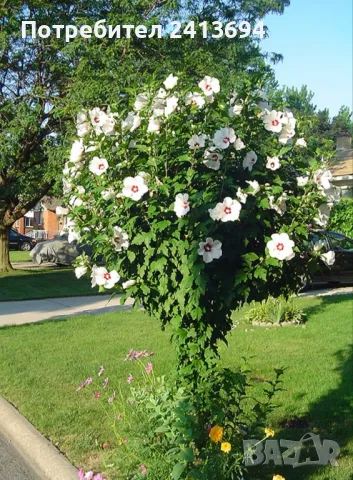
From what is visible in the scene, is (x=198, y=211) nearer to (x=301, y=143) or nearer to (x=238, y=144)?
(x=238, y=144)

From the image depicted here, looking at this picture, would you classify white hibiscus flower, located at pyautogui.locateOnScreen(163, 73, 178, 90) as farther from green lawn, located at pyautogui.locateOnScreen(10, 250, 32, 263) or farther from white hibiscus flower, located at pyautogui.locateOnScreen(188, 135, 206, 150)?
green lawn, located at pyautogui.locateOnScreen(10, 250, 32, 263)

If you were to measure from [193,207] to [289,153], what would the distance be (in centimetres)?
75

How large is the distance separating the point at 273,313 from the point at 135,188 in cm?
672

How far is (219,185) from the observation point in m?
3.44

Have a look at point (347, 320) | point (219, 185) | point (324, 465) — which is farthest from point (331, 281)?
point (219, 185)

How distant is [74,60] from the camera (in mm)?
15359

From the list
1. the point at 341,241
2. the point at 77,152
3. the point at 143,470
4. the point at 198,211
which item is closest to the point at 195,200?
the point at 198,211

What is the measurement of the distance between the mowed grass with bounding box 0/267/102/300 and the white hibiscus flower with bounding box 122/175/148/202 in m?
11.0

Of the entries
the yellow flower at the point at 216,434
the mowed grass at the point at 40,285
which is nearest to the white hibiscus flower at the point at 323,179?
the yellow flower at the point at 216,434

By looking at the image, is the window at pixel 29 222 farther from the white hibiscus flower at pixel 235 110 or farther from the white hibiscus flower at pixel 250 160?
the white hibiscus flower at pixel 250 160

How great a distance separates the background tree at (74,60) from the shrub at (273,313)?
5.79m

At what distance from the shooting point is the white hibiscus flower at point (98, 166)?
136 inches

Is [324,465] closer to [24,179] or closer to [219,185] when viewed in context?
[219,185]

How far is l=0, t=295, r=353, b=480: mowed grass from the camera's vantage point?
15.7 ft
